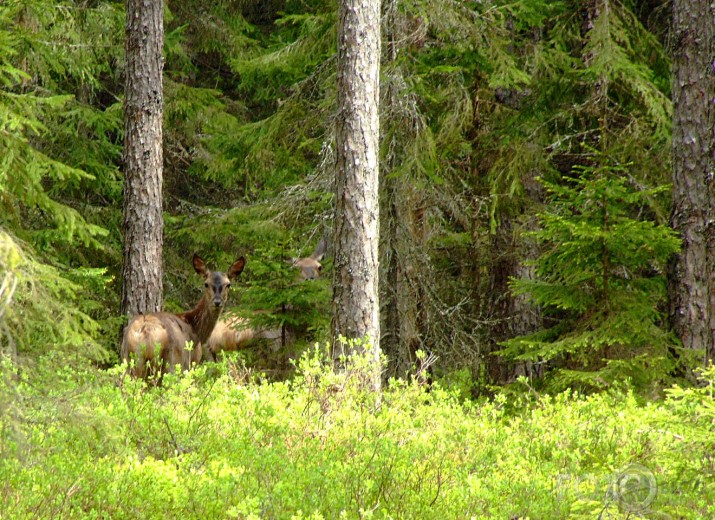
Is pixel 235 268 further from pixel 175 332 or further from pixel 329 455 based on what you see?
pixel 329 455

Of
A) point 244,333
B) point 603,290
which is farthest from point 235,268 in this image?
point 603,290

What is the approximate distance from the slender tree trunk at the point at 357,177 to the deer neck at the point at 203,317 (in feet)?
12.6

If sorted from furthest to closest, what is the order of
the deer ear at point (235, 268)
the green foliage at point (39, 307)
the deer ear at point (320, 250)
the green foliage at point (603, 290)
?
the deer ear at point (320, 250)
the deer ear at point (235, 268)
the green foliage at point (603, 290)
the green foliage at point (39, 307)

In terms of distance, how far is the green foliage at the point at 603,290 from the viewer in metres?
9.30

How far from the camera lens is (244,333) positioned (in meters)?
15.2

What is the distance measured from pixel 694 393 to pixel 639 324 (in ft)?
12.7

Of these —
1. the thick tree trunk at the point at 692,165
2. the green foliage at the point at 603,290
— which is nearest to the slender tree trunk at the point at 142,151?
the green foliage at the point at 603,290

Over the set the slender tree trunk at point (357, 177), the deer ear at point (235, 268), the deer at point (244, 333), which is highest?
the slender tree trunk at point (357, 177)

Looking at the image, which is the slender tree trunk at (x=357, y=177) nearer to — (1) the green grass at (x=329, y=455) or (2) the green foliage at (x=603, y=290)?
(1) the green grass at (x=329, y=455)

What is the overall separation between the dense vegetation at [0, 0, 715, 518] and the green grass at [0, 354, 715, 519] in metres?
0.03

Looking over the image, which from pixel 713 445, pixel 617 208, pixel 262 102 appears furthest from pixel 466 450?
pixel 262 102

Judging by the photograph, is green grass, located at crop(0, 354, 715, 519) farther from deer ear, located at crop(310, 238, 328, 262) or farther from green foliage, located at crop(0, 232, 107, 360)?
deer ear, located at crop(310, 238, 328, 262)

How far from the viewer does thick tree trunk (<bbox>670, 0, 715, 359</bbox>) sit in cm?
970

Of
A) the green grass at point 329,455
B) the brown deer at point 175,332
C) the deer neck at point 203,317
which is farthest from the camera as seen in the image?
the deer neck at point 203,317
